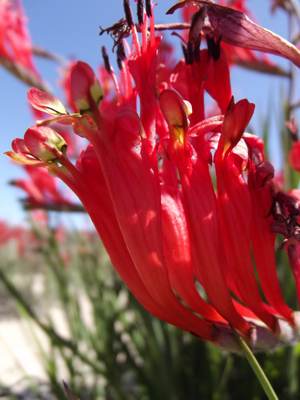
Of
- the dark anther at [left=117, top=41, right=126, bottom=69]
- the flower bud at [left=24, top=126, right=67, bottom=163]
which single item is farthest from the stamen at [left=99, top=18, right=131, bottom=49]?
the flower bud at [left=24, top=126, right=67, bottom=163]

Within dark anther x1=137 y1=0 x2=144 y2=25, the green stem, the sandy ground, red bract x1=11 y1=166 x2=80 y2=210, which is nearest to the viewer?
the green stem

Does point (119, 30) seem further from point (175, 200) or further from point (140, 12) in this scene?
point (175, 200)

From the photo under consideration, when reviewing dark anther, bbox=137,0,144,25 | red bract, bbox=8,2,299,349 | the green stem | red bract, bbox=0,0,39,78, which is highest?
red bract, bbox=0,0,39,78

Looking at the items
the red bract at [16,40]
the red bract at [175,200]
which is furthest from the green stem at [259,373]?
the red bract at [16,40]

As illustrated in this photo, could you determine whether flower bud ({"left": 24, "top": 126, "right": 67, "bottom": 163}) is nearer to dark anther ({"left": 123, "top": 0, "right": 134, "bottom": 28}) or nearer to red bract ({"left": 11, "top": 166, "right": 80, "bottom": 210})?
dark anther ({"left": 123, "top": 0, "right": 134, "bottom": 28})

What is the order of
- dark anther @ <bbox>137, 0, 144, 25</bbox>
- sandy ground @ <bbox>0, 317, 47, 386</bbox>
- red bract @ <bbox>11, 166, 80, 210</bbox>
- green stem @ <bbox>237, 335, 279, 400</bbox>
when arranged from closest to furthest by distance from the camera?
green stem @ <bbox>237, 335, 279, 400</bbox>
dark anther @ <bbox>137, 0, 144, 25</bbox>
red bract @ <bbox>11, 166, 80, 210</bbox>
sandy ground @ <bbox>0, 317, 47, 386</bbox>

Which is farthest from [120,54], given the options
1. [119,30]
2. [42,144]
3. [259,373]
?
[259,373]

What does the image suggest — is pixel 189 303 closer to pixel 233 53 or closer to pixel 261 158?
pixel 261 158
